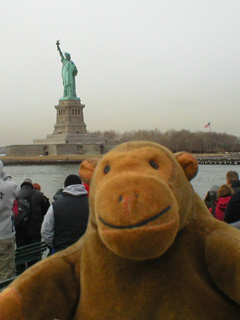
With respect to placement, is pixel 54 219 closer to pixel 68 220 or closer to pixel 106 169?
pixel 68 220

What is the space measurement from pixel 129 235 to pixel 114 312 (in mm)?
308

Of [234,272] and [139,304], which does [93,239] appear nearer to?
[139,304]

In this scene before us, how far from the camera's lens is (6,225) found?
2.85 metres

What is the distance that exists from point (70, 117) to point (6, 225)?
135 ft

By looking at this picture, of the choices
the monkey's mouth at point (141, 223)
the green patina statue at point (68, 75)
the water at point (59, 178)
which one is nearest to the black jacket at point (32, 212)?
A: the monkey's mouth at point (141, 223)

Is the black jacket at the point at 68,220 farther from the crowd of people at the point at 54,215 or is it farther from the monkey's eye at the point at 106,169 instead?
the monkey's eye at the point at 106,169

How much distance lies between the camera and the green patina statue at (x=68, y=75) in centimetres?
4219

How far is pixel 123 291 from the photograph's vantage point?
1.17 meters

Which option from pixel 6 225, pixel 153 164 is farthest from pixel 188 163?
pixel 6 225

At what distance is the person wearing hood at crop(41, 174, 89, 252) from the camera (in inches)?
101

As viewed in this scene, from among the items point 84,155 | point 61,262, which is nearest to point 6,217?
point 61,262

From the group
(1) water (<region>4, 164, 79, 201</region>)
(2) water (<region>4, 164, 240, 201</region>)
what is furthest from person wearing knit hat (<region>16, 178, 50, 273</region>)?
(1) water (<region>4, 164, 79, 201</region>)

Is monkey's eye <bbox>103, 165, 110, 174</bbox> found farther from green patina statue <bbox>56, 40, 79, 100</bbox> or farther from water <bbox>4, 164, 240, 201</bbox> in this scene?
green patina statue <bbox>56, 40, 79, 100</bbox>

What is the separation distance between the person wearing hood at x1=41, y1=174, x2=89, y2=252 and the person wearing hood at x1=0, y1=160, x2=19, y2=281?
38cm
